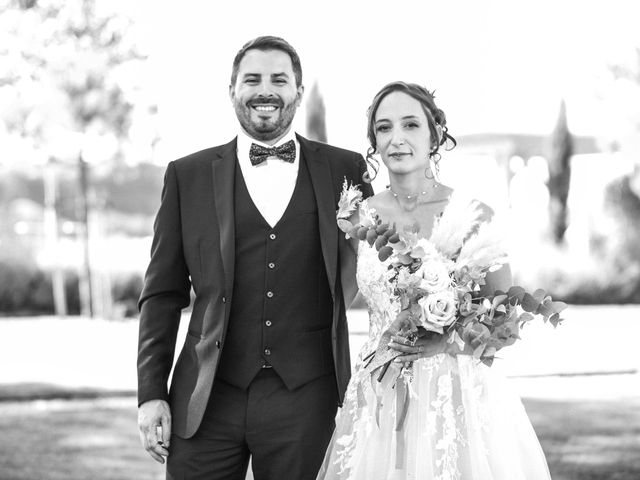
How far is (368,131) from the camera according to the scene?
3.20m

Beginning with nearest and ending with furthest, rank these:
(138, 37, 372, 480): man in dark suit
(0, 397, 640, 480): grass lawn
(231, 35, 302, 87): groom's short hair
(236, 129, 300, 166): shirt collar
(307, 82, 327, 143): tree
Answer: (138, 37, 372, 480): man in dark suit, (231, 35, 302, 87): groom's short hair, (236, 129, 300, 166): shirt collar, (0, 397, 640, 480): grass lawn, (307, 82, 327, 143): tree

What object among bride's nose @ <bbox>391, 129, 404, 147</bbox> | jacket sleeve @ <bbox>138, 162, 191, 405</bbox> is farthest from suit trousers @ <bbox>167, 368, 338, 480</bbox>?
A: bride's nose @ <bbox>391, 129, 404, 147</bbox>

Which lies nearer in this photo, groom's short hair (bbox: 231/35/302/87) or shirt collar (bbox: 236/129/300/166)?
groom's short hair (bbox: 231/35/302/87)

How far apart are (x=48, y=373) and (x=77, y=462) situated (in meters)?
3.80

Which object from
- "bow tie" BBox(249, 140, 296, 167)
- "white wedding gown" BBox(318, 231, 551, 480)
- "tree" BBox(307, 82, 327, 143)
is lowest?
"white wedding gown" BBox(318, 231, 551, 480)

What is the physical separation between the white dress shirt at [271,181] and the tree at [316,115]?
15214 millimetres

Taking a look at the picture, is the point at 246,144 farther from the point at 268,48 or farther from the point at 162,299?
the point at 162,299

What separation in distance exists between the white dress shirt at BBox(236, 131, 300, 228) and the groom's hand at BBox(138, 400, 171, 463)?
0.72 m

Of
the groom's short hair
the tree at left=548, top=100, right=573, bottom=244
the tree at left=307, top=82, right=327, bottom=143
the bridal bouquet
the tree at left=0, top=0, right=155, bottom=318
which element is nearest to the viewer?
the bridal bouquet

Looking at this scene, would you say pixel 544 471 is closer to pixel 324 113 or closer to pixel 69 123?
pixel 69 123

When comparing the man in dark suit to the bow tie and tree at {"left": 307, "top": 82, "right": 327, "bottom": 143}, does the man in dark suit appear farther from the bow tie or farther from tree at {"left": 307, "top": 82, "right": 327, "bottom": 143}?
tree at {"left": 307, "top": 82, "right": 327, "bottom": 143}

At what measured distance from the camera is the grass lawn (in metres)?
6.54

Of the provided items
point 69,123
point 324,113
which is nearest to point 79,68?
point 69,123

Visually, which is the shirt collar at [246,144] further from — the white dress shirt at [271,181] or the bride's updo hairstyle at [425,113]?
the bride's updo hairstyle at [425,113]
